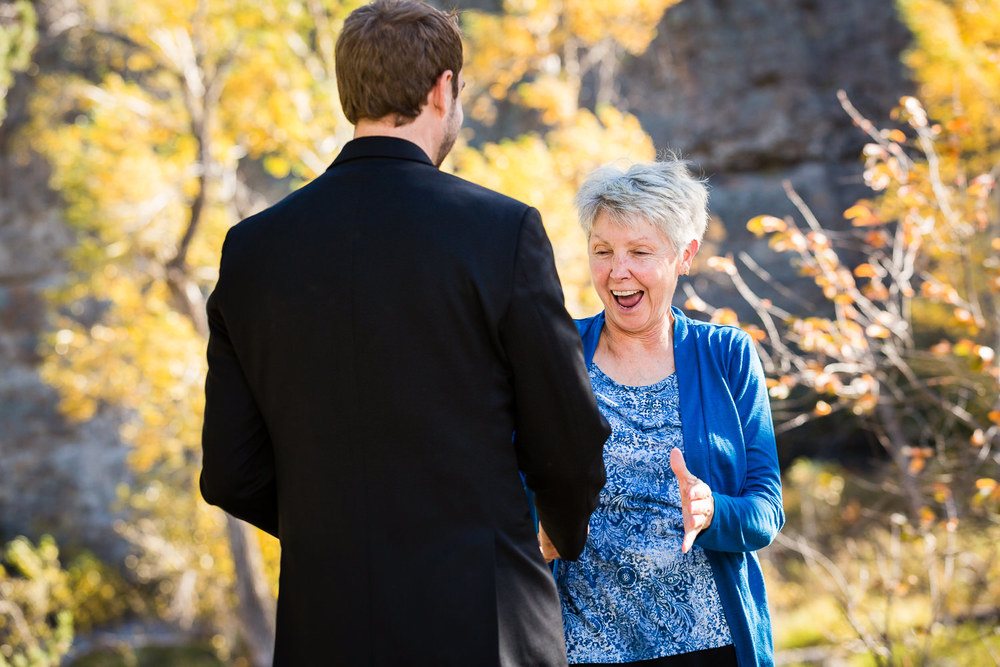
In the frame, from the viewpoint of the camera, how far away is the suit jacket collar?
1274 mm

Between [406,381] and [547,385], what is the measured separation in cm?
19

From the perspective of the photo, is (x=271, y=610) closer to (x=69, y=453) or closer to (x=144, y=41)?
(x=144, y=41)

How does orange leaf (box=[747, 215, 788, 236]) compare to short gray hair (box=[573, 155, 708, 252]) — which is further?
orange leaf (box=[747, 215, 788, 236])

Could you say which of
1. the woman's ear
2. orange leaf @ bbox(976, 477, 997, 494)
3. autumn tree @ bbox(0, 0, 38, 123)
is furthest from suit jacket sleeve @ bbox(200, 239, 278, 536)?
autumn tree @ bbox(0, 0, 38, 123)

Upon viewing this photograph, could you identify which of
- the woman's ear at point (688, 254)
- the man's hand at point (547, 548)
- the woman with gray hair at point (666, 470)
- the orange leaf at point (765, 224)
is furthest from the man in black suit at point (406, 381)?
the orange leaf at point (765, 224)

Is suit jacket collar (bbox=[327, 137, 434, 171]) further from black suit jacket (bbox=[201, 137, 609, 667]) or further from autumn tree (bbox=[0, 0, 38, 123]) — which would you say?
autumn tree (bbox=[0, 0, 38, 123])

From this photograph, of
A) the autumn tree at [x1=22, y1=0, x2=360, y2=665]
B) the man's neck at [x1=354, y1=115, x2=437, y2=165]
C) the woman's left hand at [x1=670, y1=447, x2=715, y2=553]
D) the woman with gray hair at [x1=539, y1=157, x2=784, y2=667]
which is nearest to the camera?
the man's neck at [x1=354, y1=115, x2=437, y2=165]

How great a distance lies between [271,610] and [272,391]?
7045 mm

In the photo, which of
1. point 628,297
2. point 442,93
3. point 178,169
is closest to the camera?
point 442,93

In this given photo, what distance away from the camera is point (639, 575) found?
5.42ft

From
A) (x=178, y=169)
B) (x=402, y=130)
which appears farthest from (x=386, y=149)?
(x=178, y=169)

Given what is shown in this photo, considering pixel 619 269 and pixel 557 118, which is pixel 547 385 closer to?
pixel 619 269

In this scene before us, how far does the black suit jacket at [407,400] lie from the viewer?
3.89ft

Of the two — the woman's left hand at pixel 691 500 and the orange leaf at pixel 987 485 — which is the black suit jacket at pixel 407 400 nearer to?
the woman's left hand at pixel 691 500
